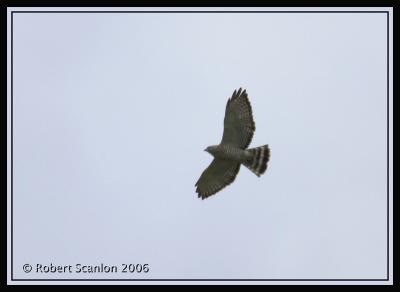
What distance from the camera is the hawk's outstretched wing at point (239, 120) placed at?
18906 millimetres

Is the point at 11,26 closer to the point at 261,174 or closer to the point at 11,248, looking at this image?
the point at 11,248

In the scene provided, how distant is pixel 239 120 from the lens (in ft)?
62.1

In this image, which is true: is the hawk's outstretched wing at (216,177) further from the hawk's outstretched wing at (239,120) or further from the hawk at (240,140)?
the hawk's outstretched wing at (239,120)

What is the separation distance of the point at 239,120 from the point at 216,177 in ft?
4.52

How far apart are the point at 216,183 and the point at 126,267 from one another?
2.68 m

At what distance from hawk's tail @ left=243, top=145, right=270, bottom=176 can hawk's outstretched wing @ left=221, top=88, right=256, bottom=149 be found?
0.21m

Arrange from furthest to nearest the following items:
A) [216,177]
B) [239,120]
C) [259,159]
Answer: [216,177] < [259,159] < [239,120]

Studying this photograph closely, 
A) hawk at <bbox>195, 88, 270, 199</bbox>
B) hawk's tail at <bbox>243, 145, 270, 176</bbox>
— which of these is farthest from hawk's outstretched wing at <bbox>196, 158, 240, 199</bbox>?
hawk's tail at <bbox>243, 145, 270, 176</bbox>

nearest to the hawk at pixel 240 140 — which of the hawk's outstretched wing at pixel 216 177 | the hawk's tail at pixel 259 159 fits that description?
the hawk's tail at pixel 259 159

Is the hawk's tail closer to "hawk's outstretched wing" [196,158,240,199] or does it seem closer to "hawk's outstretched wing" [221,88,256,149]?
"hawk's outstretched wing" [221,88,256,149]

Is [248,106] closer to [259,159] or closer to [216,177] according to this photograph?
[259,159]

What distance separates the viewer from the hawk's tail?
19016mm

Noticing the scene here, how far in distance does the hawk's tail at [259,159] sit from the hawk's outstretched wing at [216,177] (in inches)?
22.3

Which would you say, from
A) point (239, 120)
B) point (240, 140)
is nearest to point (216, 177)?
point (240, 140)
